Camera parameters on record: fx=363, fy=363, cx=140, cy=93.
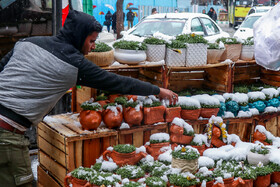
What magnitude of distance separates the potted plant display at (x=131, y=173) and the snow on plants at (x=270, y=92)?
8.44 ft

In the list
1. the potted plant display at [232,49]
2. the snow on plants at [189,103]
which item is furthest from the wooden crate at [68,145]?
the potted plant display at [232,49]

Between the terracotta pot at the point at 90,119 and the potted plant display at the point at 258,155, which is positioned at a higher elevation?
the terracotta pot at the point at 90,119

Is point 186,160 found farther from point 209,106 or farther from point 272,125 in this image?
point 272,125

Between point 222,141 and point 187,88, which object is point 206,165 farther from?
point 187,88

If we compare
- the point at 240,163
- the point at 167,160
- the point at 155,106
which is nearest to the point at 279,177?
the point at 240,163

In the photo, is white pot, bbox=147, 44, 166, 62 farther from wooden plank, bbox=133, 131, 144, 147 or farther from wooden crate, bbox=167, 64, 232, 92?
wooden plank, bbox=133, 131, 144, 147

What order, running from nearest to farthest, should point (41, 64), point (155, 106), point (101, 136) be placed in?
point (41, 64)
point (101, 136)
point (155, 106)

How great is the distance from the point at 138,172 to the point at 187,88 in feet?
7.66

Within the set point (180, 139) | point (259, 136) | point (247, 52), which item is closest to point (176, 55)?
point (180, 139)

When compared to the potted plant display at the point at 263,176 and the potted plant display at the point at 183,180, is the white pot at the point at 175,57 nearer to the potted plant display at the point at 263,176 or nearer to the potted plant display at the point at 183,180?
the potted plant display at the point at 263,176

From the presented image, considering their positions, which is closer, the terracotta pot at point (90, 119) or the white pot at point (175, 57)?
the terracotta pot at point (90, 119)

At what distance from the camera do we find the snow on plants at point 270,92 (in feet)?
15.5

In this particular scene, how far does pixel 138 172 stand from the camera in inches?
110

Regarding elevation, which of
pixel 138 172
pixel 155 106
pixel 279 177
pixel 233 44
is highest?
pixel 233 44
